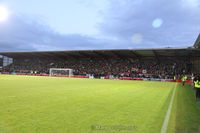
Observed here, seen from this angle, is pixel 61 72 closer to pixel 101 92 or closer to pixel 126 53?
pixel 126 53

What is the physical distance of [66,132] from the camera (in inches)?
226

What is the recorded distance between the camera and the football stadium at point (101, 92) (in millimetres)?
6891

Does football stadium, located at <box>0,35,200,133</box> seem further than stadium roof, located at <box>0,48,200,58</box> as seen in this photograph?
No

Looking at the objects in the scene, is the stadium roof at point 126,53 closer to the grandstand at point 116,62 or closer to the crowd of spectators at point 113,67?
the grandstand at point 116,62

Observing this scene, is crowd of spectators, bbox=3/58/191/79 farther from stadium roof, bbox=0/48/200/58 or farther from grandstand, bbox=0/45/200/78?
stadium roof, bbox=0/48/200/58

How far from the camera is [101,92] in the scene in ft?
57.7

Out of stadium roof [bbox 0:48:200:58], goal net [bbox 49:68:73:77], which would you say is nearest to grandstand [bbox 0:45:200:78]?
stadium roof [bbox 0:48:200:58]

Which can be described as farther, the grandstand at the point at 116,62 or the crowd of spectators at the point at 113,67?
the crowd of spectators at the point at 113,67

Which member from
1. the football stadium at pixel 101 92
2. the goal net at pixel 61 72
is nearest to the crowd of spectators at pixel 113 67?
the football stadium at pixel 101 92

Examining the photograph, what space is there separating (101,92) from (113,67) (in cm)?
4993

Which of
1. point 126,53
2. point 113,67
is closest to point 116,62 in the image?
point 113,67

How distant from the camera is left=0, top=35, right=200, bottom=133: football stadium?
22.6 ft

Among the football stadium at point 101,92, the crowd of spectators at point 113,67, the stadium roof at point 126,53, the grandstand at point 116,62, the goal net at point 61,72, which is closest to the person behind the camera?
the football stadium at point 101,92

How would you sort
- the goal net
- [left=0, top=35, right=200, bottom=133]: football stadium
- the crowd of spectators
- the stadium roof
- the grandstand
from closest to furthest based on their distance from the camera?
1. [left=0, top=35, right=200, bottom=133]: football stadium
2. the stadium roof
3. the grandstand
4. the crowd of spectators
5. the goal net
